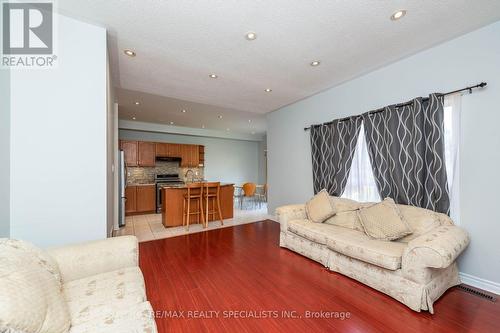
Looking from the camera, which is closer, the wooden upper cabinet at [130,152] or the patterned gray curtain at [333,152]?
the patterned gray curtain at [333,152]

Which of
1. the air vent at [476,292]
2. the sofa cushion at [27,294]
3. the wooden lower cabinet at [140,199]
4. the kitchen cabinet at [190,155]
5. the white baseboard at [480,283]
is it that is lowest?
the air vent at [476,292]

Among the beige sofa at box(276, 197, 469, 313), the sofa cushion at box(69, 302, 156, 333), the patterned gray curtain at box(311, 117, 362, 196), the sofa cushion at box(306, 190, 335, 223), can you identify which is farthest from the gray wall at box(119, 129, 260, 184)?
the sofa cushion at box(69, 302, 156, 333)

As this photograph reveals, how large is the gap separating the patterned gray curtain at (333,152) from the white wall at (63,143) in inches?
132

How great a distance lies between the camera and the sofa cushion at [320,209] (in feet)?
10.1

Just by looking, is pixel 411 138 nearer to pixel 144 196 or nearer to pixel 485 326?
pixel 485 326

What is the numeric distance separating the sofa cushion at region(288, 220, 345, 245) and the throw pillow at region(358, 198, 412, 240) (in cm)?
44

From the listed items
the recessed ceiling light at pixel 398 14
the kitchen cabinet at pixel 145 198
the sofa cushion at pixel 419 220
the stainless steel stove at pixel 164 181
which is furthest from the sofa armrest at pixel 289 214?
the kitchen cabinet at pixel 145 198

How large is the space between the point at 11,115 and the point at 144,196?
463 centimetres

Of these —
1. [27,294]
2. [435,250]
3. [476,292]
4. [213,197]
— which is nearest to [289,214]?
[435,250]

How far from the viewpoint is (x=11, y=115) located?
181 cm

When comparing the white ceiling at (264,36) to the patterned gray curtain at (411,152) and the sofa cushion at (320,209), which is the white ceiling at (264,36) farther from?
the sofa cushion at (320,209)

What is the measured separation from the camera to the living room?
1623 mm

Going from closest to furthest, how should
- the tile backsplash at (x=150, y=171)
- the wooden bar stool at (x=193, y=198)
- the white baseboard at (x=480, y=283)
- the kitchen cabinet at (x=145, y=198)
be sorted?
the white baseboard at (x=480, y=283), the wooden bar stool at (x=193, y=198), the kitchen cabinet at (x=145, y=198), the tile backsplash at (x=150, y=171)

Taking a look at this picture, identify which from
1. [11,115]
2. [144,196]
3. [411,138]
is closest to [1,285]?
[11,115]
